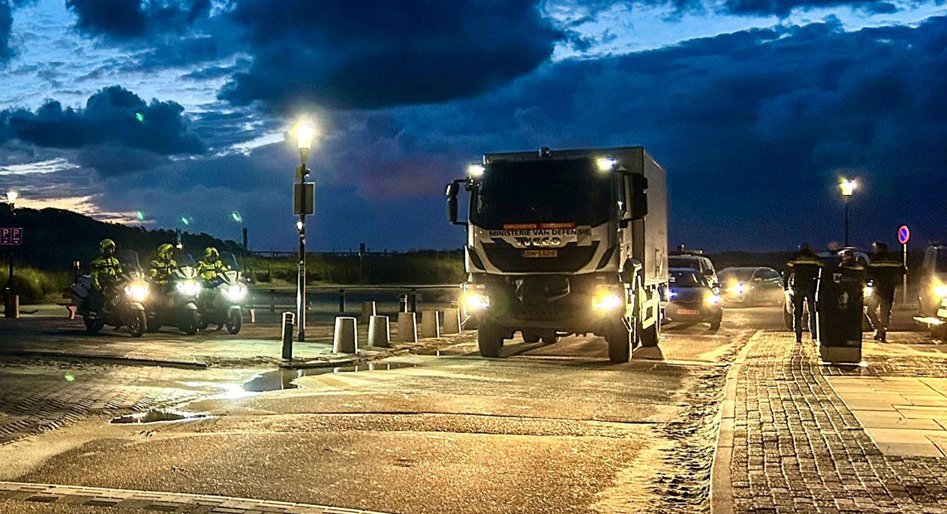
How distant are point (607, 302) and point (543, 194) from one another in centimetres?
213

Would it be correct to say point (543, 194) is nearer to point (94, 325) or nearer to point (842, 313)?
point (842, 313)

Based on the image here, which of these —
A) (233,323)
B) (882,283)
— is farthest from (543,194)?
(233,323)

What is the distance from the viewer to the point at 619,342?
1766 centimetres

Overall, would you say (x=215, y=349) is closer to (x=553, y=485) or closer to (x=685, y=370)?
(x=685, y=370)

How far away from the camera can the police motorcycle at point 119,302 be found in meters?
22.2

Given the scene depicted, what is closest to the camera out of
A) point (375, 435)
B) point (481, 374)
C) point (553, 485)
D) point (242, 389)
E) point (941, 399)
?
point (553, 485)

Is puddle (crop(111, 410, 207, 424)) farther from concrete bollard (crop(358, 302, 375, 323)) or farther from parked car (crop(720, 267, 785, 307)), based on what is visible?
parked car (crop(720, 267, 785, 307))

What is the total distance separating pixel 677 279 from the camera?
26156 mm

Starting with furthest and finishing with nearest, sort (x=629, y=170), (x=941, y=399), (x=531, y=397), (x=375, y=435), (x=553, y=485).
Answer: (x=629, y=170)
(x=531, y=397)
(x=941, y=399)
(x=375, y=435)
(x=553, y=485)

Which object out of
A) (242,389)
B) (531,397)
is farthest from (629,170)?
(242,389)

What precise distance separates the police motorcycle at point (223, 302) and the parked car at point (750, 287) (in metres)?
19.4

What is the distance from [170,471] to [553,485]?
3094mm

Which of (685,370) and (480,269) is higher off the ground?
(480,269)

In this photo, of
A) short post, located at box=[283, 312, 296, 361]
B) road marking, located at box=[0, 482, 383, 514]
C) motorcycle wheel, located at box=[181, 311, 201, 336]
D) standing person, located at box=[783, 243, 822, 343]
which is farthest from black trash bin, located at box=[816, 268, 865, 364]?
→ motorcycle wheel, located at box=[181, 311, 201, 336]
